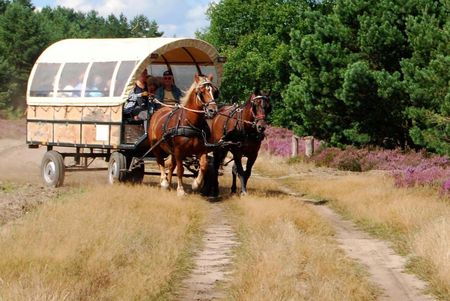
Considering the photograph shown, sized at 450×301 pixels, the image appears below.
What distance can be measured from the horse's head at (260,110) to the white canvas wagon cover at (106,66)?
257 centimetres

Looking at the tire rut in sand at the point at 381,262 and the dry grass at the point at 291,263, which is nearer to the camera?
the dry grass at the point at 291,263

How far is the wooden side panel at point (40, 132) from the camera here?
2003 centimetres

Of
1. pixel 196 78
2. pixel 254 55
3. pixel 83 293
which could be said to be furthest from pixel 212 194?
pixel 254 55

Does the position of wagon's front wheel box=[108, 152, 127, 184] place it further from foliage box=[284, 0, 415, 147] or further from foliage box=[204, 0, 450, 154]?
foliage box=[284, 0, 415, 147]

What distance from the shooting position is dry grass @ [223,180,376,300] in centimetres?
841

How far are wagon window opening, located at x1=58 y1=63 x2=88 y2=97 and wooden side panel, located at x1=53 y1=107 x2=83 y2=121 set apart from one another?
34 centimetres

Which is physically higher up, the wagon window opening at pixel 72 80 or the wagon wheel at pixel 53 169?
the wagon window opening at pixel 72 80

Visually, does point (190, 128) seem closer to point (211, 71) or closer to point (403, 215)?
point (211, 71)

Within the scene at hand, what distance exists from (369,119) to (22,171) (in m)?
11.6

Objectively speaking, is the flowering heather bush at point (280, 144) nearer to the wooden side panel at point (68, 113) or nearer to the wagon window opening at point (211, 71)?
the wagon window opening at point (211, 71)

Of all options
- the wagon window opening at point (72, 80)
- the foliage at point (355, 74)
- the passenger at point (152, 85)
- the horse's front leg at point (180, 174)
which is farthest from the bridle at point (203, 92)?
the foliage at point (355, 74)

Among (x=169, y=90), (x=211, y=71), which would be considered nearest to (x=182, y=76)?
(x=211, y=71)

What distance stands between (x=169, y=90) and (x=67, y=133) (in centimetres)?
272

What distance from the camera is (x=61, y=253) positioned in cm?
885
